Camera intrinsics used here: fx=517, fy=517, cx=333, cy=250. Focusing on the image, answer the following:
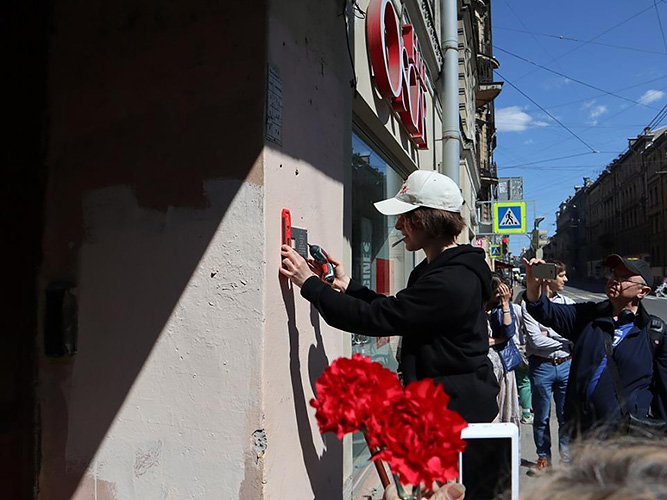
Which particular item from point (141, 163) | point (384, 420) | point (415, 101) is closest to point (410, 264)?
point (415, 101)

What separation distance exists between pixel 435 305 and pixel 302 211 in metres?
0.81

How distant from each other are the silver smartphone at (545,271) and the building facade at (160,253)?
1481 mm

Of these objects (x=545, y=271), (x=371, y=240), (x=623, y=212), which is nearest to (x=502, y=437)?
(x=545, y=271)

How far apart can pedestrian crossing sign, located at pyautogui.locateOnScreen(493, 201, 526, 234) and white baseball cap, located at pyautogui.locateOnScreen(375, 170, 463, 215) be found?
42.3ft

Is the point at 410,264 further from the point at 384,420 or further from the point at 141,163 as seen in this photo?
the point at 384,420

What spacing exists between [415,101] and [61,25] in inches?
157

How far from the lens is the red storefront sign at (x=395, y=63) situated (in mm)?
3941

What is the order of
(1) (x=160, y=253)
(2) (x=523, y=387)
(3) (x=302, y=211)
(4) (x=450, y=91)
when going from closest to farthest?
(1) (x=160, y=253), (3) (x=302, y=211), (2) (x=523, y=387), (4) (x=450, y=91)

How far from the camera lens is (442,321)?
2031mm

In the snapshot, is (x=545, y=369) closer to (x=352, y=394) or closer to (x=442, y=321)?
(x=442, y=321)

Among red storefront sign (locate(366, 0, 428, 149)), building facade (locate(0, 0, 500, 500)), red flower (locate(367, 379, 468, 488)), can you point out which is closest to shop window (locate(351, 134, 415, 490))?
red storefront sign (locate(366, 0, 428, 149))

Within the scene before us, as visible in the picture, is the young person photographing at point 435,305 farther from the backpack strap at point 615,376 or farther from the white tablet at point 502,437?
the backpack strap at point 615,376

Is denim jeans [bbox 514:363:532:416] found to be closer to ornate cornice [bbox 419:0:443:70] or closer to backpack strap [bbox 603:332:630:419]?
backpack strap [bbox 603:332:630:419]

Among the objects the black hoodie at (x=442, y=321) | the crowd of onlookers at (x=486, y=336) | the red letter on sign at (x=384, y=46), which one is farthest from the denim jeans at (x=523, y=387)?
the black hoodie at (x=442, y=321)
